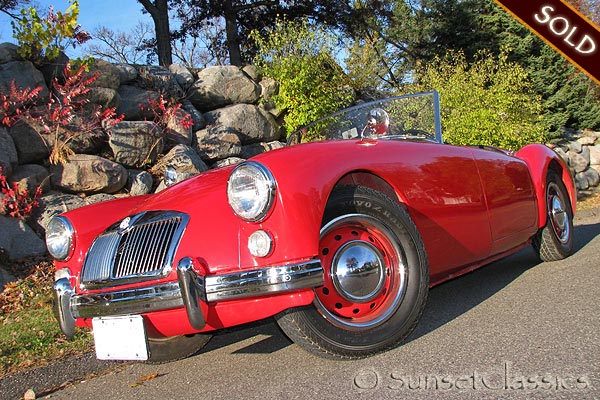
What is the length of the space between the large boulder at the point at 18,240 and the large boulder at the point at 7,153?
1.86ft

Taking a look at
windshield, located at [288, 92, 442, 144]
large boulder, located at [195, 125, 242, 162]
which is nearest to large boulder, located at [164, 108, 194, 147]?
large boulder, located at [195, 125, 242, 162]

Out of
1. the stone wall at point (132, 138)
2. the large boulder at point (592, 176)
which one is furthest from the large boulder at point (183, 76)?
the large boulder at point (592, 176)

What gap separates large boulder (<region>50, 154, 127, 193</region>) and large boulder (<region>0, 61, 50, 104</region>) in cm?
97

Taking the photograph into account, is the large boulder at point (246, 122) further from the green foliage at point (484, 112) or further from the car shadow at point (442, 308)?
the car shadow at point (442, 308)

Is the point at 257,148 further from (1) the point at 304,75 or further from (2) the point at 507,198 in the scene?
(2) the point at 507,198

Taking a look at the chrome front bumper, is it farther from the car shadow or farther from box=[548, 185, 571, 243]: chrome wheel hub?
box=[548, 185, 571, 243]: chrome wheel hub

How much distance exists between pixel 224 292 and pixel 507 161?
261cm

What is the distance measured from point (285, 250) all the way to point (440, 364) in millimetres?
850

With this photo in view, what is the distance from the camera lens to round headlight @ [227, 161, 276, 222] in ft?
8.07

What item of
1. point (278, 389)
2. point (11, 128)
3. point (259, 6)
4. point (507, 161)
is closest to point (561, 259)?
point (507, 161)

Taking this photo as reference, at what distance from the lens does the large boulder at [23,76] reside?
6.68 metres

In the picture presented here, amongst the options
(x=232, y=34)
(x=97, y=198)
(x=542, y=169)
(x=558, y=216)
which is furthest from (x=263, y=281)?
(x=232, y=34)

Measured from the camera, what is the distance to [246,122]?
9086 mm

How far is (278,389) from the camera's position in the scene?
2.45m
